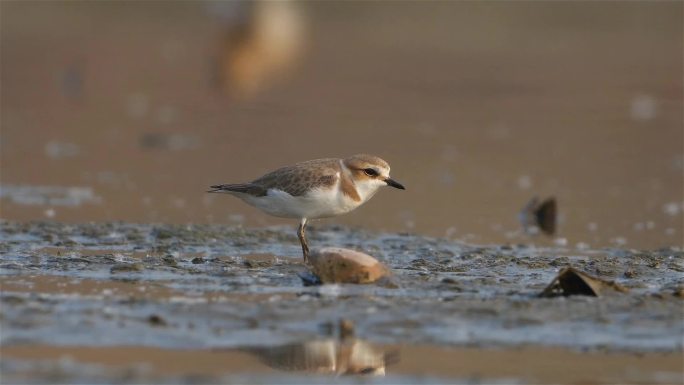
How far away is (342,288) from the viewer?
27.7 ft

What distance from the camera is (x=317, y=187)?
971cm

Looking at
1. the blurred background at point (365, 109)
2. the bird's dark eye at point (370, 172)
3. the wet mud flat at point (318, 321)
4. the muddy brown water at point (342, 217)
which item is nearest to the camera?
the wet mud flat at point (318, 321)

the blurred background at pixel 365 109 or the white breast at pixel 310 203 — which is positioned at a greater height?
the blurred background at pixel 365 109

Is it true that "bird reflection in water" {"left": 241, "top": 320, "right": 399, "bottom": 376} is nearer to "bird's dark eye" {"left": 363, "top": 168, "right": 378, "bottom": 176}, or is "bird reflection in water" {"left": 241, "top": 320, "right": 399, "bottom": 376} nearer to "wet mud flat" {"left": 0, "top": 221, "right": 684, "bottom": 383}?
"wet mud flat" {"left": 0, "top": 221, "right": 684, "bottom": 383}

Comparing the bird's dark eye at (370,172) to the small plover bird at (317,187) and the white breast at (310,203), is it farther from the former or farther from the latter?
the white breast at (310,203)

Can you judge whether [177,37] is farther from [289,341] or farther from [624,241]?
[289,341]

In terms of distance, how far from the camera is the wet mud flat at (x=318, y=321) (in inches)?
260

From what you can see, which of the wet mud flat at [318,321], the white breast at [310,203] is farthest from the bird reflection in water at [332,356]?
the white breast at [310,203]

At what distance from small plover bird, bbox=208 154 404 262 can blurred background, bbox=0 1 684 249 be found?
222 cm

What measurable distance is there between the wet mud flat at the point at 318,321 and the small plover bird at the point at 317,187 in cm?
45

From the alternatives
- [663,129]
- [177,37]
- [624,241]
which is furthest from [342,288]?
[177,37]

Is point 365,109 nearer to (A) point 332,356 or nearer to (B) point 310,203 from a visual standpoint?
(B) point 310,203

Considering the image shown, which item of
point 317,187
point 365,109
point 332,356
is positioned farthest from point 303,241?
point 365,109

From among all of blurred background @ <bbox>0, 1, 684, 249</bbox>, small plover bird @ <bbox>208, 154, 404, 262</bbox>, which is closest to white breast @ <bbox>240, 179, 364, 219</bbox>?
small plover bird @ <bbox>208, 154, 404, 262</bbox>
